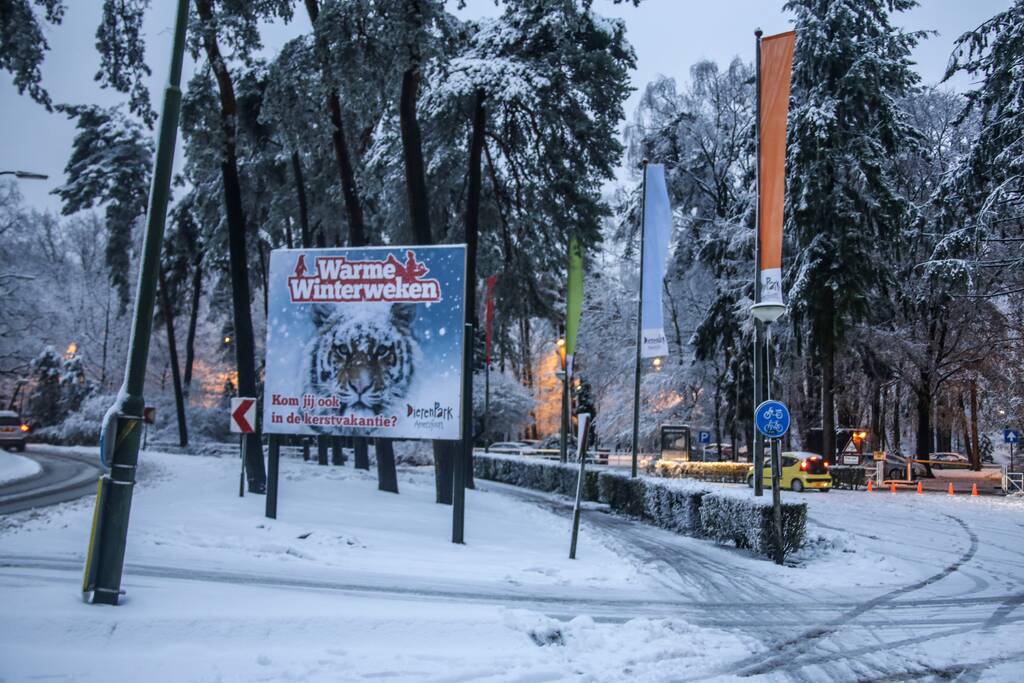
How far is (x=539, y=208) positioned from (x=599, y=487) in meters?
8.62

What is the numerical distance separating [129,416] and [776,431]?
388 inches

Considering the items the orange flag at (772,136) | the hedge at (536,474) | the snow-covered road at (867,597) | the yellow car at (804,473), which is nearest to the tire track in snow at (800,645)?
the snow-covered road at (867,597)

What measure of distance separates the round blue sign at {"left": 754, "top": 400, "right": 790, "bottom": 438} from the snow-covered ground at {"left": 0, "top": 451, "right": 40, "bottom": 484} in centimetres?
2119

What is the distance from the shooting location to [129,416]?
7.16 m

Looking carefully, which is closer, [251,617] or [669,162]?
[251,617]

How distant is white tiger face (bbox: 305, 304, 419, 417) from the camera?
44.2 feet

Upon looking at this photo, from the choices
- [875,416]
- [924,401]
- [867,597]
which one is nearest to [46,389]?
[924,401]

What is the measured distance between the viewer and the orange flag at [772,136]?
1515 centimetres

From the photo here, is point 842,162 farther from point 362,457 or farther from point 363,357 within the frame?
point 363,357

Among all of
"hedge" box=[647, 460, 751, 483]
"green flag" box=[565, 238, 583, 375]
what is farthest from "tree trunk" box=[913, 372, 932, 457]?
"green flag" box=[565, 238, 583, 375]

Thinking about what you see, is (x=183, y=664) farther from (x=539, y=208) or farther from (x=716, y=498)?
(x=539, y=208)

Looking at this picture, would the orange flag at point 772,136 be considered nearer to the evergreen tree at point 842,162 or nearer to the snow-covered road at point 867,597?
the snow-covered road at point 867,597

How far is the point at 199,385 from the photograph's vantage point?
6469 centimetres

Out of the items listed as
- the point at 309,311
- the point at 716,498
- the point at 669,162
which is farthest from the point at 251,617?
the point at 669,162
